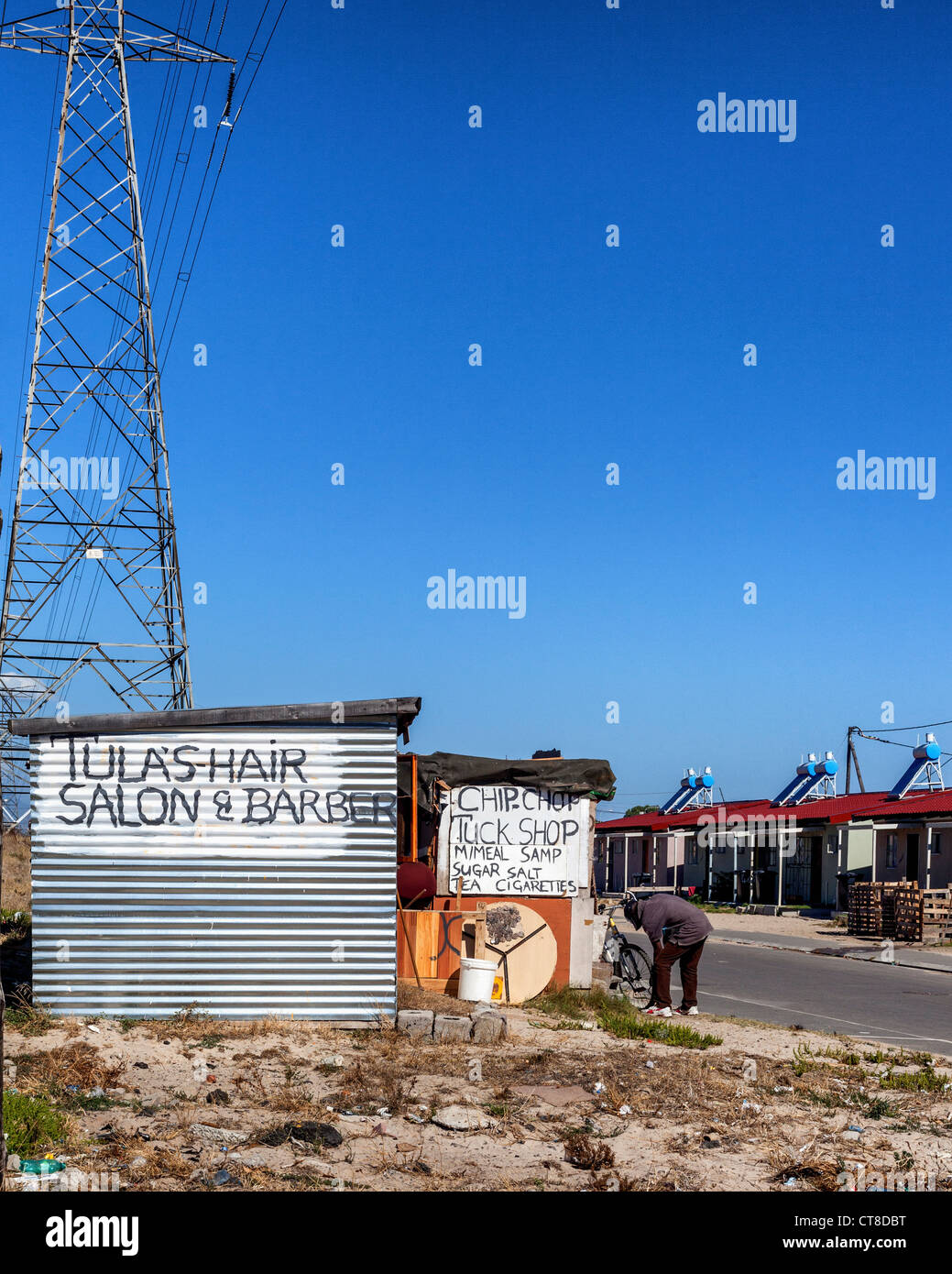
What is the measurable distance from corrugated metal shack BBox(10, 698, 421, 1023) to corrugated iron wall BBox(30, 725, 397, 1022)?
0.04 feet

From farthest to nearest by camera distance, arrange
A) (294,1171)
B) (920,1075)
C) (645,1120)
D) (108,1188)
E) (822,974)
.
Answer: (822,974)
(920,1075)
(645,1120)
(294,1171)
(108,1188)

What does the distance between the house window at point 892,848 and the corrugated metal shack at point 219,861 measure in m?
30.2

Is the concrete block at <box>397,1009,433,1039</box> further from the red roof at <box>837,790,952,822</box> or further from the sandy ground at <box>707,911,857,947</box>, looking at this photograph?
the red roof at <box>837,790,952,822</box>

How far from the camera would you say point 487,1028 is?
11258 millimetres

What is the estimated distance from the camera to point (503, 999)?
14.7m

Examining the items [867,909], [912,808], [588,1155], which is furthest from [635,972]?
[912,808]

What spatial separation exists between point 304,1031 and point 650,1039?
136 inches

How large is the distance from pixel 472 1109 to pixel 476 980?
5.14 metres

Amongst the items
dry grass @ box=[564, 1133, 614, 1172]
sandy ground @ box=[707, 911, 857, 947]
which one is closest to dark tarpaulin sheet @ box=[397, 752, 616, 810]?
dry grass @ box=[564, 1133, 614, 1172]

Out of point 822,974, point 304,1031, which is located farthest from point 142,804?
point 822,974

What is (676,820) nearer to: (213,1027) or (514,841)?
(514,841)

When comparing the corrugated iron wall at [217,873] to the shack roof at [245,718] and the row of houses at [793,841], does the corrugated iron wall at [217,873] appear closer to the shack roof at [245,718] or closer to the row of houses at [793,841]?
the shack roof at [245,718]
